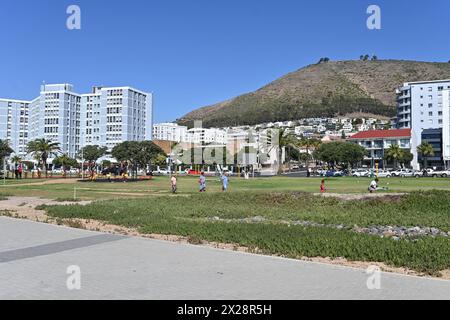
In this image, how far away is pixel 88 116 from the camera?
523 feet

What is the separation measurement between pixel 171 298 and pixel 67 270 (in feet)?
Result: 9.85

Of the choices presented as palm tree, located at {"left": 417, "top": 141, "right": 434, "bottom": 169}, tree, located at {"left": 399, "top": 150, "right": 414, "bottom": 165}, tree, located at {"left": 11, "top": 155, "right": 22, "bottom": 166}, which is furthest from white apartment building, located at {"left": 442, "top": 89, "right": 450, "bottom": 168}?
tree, located at {"left": 11, "top": 155, "right": 22, "bottom": 166}

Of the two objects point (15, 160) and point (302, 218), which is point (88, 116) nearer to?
point (15, 160)

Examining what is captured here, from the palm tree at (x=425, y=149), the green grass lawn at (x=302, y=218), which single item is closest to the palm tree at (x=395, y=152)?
the palm tree at (x=425, y=149)

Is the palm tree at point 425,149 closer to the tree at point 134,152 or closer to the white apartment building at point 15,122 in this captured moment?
the tree at point 134,152

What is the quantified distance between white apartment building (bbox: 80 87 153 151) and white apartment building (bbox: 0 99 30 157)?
28.6 metres

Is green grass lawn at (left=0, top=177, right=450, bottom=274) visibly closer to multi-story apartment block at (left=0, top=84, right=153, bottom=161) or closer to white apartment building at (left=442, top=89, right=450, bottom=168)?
white apartment building at (left=442, top=89, right=450, bottom=168)

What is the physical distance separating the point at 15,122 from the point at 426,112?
143885mm

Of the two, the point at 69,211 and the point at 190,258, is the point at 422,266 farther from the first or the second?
the point at 69,211

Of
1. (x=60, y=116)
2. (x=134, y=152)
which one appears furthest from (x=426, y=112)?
(x=60, y=116)

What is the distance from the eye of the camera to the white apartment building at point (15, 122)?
A: 16525cm

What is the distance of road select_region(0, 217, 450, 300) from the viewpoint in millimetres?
7215

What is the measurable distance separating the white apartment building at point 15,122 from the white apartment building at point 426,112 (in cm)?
13352

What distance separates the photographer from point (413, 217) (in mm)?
17984
